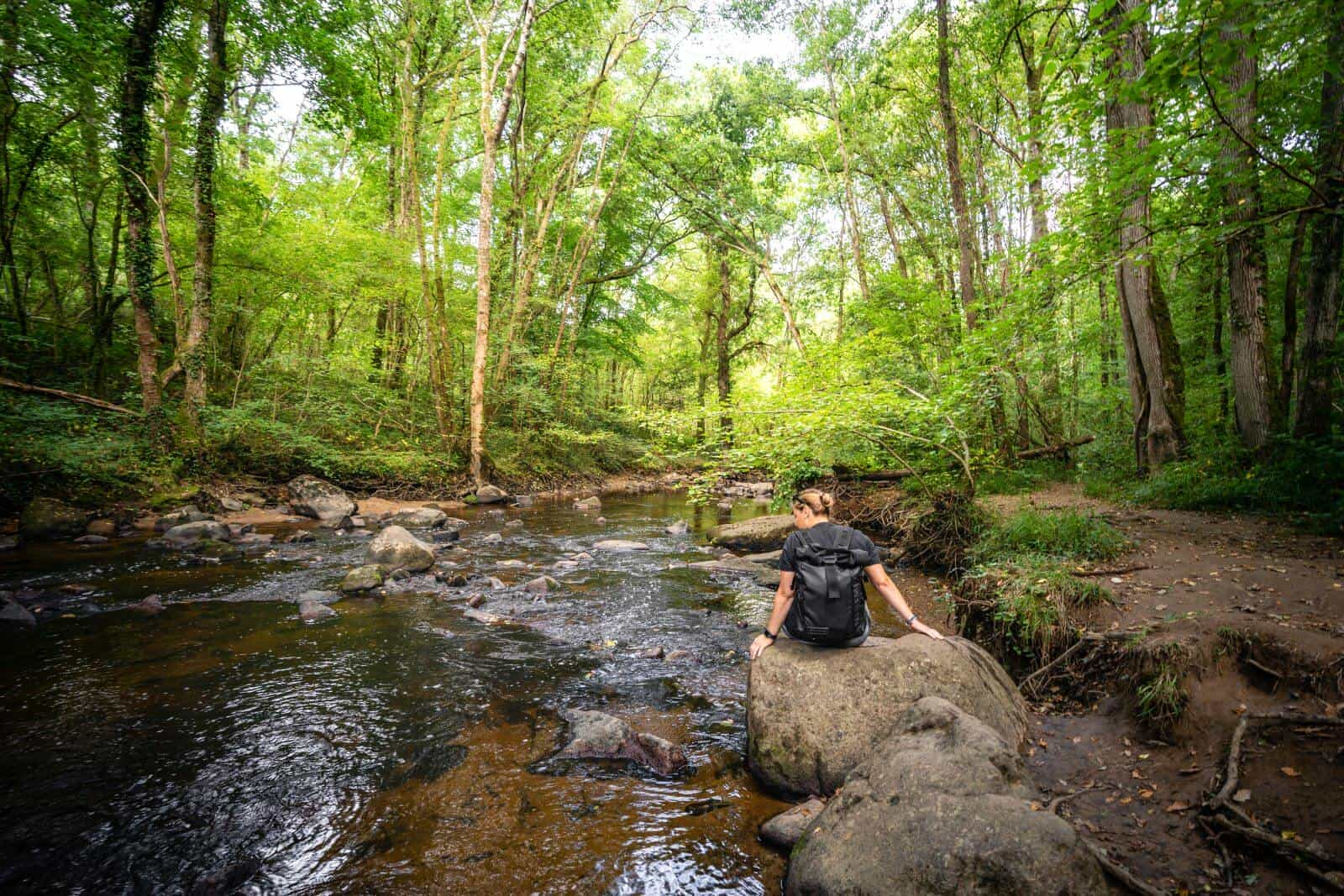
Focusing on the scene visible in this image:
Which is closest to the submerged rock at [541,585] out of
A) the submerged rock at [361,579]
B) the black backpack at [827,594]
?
the submerged rock at [361,579]

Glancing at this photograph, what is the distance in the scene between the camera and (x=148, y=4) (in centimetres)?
1015

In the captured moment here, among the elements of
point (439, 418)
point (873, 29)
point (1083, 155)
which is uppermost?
point (873, 29)

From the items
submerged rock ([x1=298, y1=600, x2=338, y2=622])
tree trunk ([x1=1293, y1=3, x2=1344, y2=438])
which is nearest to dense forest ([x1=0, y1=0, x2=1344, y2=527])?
tree trunk ([x1=1293, y1=3, x2=1344, y2=438])

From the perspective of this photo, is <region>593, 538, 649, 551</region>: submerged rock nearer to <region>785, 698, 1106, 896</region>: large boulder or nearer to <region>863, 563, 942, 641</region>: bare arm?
<region>863, 563, 942, 641</region>: bare arm

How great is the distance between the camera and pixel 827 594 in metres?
3.70

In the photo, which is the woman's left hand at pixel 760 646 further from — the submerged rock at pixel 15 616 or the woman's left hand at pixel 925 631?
the submerged rock at pixel 15 616

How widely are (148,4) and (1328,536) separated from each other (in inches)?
797

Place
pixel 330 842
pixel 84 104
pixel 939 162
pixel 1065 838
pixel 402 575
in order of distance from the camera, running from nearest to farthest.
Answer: pixel 1065 838, pixel 330 842, pixel 402 575, pixel 84 104, pixel 939 162

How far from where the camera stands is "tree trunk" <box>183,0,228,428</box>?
11.4m

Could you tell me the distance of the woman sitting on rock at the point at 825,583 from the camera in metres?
3.61

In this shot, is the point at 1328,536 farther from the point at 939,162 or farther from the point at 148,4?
the point at 148,4

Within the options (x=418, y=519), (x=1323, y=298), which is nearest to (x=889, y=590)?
(x=1323, y=298)

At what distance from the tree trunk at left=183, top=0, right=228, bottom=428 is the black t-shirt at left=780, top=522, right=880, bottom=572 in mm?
13948

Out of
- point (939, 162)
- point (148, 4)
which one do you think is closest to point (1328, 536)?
point (939, 162)
